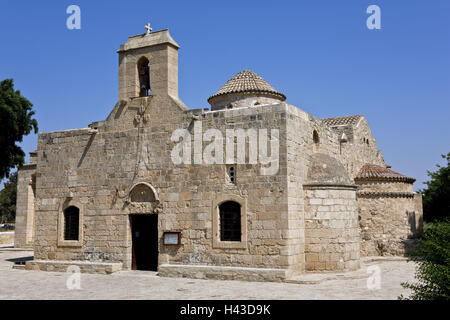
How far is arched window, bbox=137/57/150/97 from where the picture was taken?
45.7 ft

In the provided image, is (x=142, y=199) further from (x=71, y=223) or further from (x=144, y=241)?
(x=71, y=223)

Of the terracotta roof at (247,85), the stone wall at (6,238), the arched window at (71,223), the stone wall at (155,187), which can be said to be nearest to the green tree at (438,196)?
the terracotta roof at (247,85)

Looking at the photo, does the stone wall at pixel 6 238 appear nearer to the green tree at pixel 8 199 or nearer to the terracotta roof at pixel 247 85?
the terracotta roof at pixel 247 85

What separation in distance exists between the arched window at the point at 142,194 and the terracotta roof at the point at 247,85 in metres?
5.14

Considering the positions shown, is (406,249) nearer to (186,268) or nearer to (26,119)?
(186,268)

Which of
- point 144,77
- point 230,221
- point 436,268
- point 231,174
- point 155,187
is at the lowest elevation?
point 436,268

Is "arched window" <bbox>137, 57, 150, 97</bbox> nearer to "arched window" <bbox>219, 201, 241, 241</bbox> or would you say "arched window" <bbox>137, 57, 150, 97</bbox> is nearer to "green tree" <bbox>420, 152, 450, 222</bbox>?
"arched window" <bbox>219, 201, 241, 241</bbox>

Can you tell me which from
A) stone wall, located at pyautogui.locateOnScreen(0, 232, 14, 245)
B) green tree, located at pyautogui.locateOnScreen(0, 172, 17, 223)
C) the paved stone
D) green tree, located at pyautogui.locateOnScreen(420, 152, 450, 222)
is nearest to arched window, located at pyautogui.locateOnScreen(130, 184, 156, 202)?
the paved stone

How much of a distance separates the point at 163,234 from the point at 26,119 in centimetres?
1259

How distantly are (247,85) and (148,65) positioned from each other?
396 centimetres

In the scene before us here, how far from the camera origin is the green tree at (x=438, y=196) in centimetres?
2184

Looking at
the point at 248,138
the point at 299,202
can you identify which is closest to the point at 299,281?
the point at 299,202

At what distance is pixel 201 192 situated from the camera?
40.2ft

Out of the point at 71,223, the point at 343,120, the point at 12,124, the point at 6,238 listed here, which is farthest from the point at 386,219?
the point at 6,238
